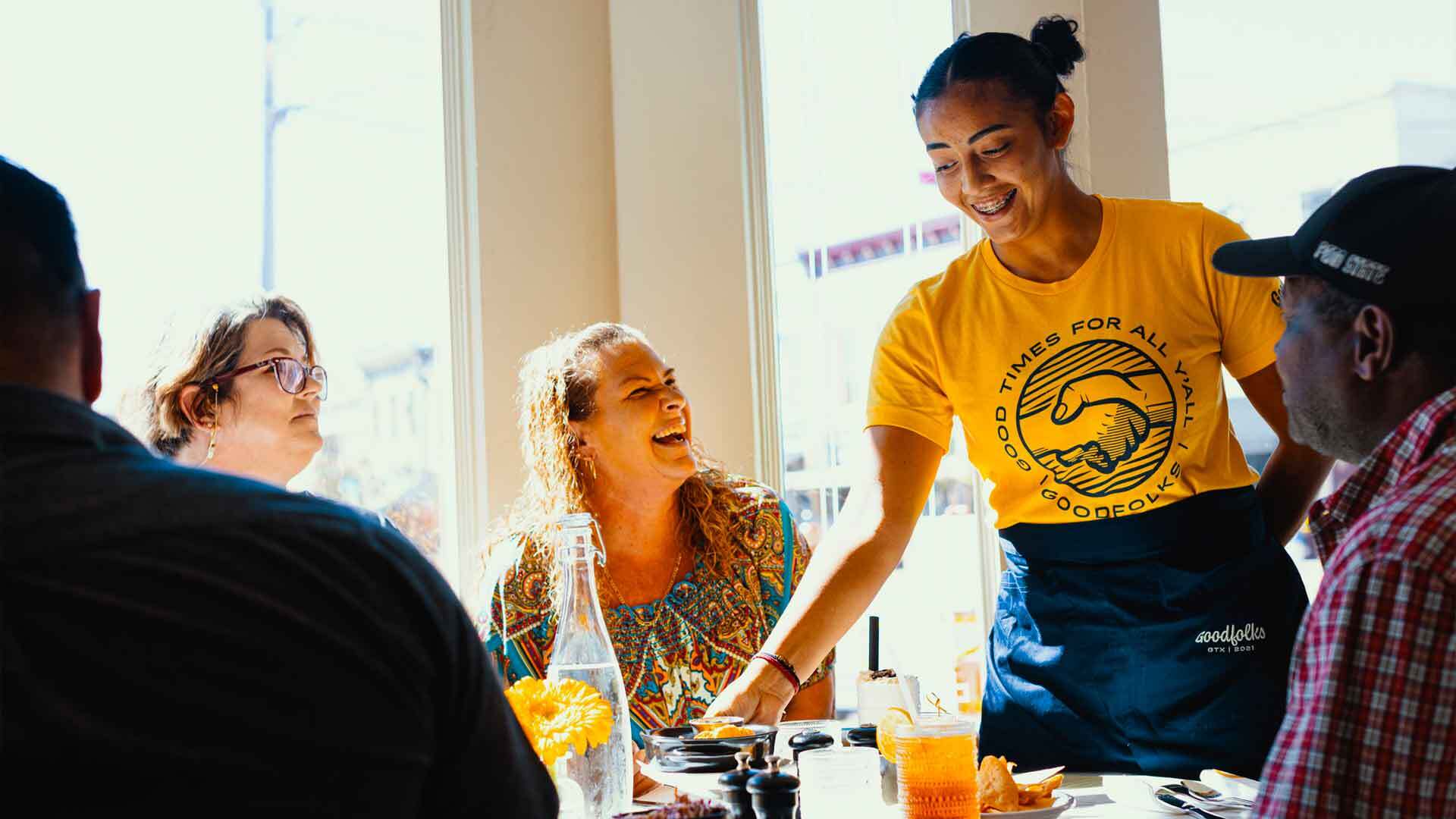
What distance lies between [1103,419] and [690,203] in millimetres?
1869

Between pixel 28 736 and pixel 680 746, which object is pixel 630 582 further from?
pixel 28 736

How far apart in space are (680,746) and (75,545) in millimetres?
974

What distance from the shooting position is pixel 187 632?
2.67ft

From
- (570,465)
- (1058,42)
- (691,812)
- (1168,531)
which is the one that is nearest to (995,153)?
(1058,42)

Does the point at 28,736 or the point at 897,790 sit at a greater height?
the point at 28,736

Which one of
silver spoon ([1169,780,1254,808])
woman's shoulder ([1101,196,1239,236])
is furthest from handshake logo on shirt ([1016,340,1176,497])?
silver spoon ([1169,780,1254,808])

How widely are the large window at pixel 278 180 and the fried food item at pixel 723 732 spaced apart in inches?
63.1

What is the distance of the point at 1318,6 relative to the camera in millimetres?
3111

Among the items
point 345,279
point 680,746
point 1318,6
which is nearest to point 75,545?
point 680,746

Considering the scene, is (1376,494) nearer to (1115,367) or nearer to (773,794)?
(773,794)

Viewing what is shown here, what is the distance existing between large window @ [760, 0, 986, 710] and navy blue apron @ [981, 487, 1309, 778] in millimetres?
1424

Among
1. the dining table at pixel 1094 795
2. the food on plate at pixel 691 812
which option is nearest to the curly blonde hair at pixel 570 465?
the dining table at pixel 1094 795

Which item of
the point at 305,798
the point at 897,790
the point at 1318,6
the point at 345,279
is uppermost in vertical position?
the point at 1318,6

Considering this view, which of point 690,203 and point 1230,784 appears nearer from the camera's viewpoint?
point 1230,784
